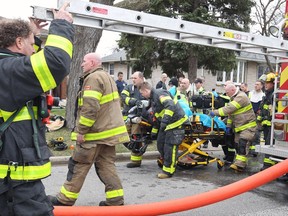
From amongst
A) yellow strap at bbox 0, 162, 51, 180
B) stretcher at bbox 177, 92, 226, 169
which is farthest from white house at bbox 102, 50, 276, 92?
yellow strap at bbox 0, 162, 51, 180

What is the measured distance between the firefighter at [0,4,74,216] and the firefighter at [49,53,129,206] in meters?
2.01

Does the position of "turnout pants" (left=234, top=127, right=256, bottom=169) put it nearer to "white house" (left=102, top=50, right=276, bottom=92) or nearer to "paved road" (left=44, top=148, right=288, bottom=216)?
"paved road" (left=44, top=148, right=288, bottom=216)

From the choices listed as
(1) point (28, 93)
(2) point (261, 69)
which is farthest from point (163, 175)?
(2) point (261, 69)

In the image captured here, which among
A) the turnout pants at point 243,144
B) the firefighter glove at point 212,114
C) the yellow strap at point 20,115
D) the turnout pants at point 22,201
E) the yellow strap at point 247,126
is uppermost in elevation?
the yellow strap at point 20,115

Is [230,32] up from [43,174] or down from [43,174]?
up

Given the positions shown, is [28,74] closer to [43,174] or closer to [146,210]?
[43,174]

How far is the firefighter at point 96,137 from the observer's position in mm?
4297

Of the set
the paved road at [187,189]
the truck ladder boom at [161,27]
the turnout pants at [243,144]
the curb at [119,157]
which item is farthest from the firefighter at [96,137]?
the turnout pants at [243,144]

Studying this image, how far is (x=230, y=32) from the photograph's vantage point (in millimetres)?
4281

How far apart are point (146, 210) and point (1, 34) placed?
228 centimetres

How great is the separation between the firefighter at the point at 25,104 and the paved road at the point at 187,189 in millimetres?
2776

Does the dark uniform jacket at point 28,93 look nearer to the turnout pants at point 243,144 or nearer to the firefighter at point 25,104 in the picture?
the firefighter at point 25,104

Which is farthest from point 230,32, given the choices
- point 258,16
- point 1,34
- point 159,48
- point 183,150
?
point 258,16

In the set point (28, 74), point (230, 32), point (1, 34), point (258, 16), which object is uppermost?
point (258, 16)
